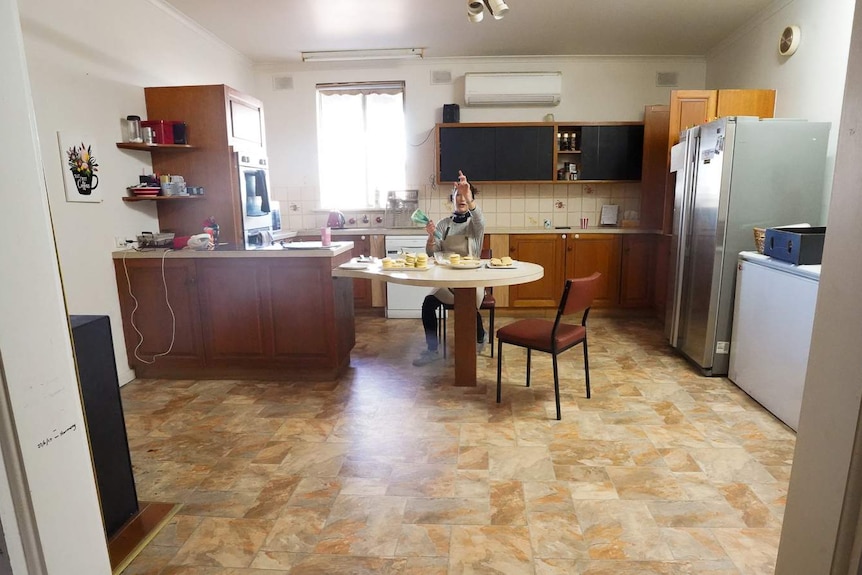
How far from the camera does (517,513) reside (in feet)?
6.49

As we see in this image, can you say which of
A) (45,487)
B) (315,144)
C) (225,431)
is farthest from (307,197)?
(45,487)

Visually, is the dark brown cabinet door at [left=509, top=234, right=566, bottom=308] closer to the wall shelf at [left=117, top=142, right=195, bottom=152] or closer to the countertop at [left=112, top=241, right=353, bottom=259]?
the countertop at [left=112, top=241, right=353, bottom=259]

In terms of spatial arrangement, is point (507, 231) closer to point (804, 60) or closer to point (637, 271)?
point (637, 271)

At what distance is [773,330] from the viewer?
286cm

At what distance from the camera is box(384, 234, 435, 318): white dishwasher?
16.9 ft

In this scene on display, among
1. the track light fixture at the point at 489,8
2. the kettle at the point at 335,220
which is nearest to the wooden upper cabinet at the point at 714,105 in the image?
the track light fixture at the point at 489,8

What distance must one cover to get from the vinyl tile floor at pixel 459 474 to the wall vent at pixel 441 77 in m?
3.48

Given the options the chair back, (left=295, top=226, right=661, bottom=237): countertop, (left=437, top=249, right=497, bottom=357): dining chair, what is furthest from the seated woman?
(left=295, top=226, right=661, bottom=237): countertop

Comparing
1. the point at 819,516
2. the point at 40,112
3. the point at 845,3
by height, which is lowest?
the point at 819,516

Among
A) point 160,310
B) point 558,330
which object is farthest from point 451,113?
point 160,310

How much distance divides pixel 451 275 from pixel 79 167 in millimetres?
2440

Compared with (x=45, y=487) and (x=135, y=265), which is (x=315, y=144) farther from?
(x=45, y=487)

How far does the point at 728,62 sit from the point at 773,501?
4.41 m

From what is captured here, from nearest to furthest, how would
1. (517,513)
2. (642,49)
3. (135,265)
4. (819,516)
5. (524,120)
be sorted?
1. (819,516)
2. (517,513)
3. (135,265)
4. (642,49)
5. (524,120)
